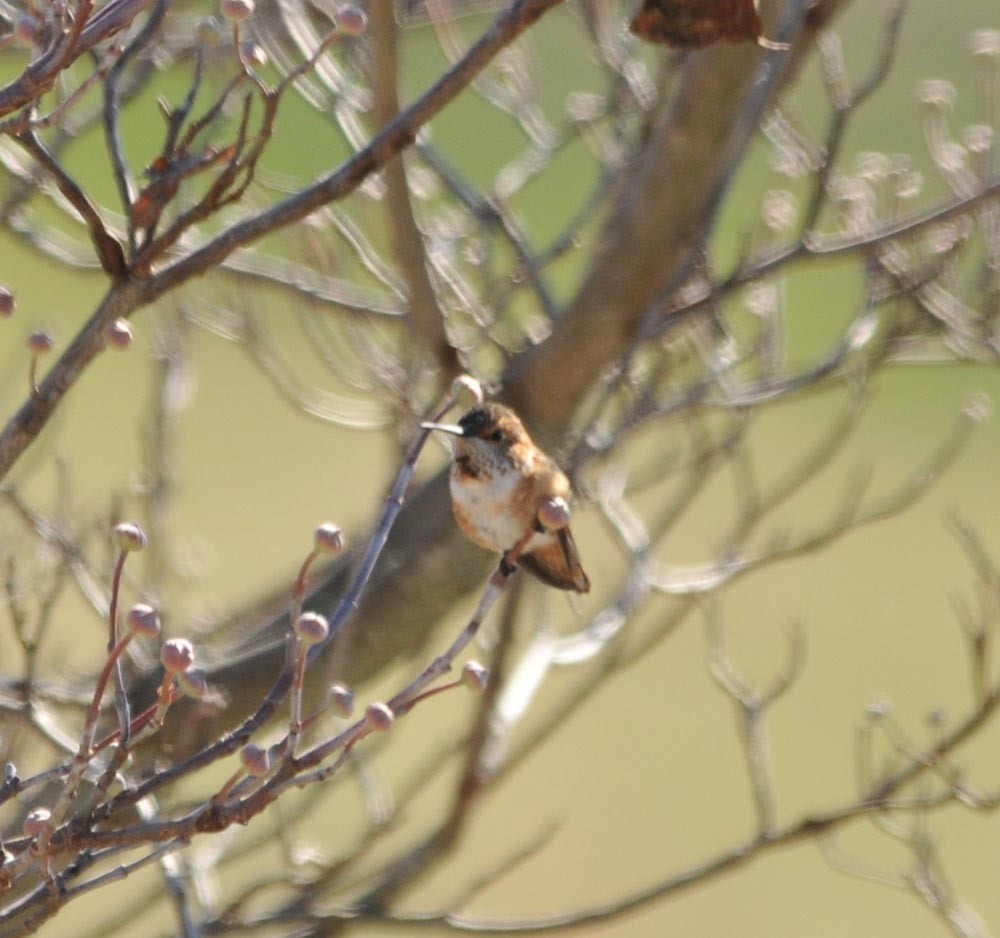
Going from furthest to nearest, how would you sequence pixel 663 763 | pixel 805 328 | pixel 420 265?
pixel 805 328, pixel 663 763, pixel 420 265

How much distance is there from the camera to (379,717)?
1500 mm

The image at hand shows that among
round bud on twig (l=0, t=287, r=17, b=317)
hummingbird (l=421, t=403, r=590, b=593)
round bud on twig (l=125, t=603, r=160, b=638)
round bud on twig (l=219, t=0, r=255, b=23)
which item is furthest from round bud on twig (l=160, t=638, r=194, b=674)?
hummingbird (l=421, t=403, r=590, b=593)

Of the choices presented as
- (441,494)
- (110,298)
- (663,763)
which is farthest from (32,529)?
(663,763)

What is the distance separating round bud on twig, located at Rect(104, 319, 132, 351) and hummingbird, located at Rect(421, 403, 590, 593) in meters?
0.77

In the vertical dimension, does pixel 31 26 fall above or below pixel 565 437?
above

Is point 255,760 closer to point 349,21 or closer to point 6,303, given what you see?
point 6,303

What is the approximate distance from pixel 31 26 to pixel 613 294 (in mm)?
1583

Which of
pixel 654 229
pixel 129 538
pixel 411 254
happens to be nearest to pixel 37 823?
pixel 129 538

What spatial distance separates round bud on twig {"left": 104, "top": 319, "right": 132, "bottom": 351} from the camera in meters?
1.62

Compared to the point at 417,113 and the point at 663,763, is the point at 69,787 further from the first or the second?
the point at 663,763

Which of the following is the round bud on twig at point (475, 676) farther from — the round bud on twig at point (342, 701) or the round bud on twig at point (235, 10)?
the round bud on twig at point (235, 10)

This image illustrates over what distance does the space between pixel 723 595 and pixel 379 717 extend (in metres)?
10.8

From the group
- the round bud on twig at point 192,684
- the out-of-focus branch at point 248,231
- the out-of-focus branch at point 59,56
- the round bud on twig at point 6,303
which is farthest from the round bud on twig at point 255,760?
the out-of-focus branch at point 59,56

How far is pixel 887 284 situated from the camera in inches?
141
